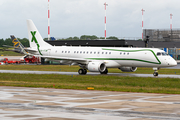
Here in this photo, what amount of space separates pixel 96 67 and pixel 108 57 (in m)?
2.63

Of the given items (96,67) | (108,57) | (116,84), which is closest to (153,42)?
(108,57)

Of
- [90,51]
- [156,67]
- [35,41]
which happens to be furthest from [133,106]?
[35,41]

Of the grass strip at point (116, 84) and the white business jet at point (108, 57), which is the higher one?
the white business jet at point (108, 57)

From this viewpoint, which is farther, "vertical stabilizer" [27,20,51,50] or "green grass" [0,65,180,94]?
"vertical stabilizer" [27,20,51,50]

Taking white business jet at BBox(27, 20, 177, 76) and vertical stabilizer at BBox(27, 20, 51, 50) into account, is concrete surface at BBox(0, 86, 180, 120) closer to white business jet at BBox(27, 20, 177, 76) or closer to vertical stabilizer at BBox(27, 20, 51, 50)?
white business jet at BBox(27, 20, 177, 76)

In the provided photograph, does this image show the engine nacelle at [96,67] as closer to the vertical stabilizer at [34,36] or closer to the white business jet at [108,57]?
the white business jet at [108,57]

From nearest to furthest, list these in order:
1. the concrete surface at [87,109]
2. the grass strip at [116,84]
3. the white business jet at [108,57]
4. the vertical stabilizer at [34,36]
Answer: the concrete surface at [87,109] → the grass strip at [116,84] → the white business jet at [108,57] → the vertical stabilizer at [34,36]

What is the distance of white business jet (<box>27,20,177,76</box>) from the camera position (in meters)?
41.8

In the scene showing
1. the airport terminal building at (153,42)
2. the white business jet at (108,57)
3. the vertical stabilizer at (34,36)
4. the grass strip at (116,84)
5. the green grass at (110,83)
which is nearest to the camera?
the grass strip at (116,84)

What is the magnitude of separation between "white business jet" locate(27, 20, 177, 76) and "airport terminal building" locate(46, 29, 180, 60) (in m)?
19.0

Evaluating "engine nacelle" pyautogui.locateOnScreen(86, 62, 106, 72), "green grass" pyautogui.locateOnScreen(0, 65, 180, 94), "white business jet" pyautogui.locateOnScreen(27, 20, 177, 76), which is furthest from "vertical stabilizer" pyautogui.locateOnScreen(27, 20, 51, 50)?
"green grass" pyautogui.locateOnScreen(0, 65, 180, 94)

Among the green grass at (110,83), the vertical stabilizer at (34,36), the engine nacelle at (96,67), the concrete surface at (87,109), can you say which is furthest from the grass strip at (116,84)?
the vertical stabilizer at (34,36)

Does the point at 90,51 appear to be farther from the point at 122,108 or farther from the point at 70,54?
the point at 122,108

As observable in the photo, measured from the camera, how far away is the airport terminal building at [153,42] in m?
81.2
